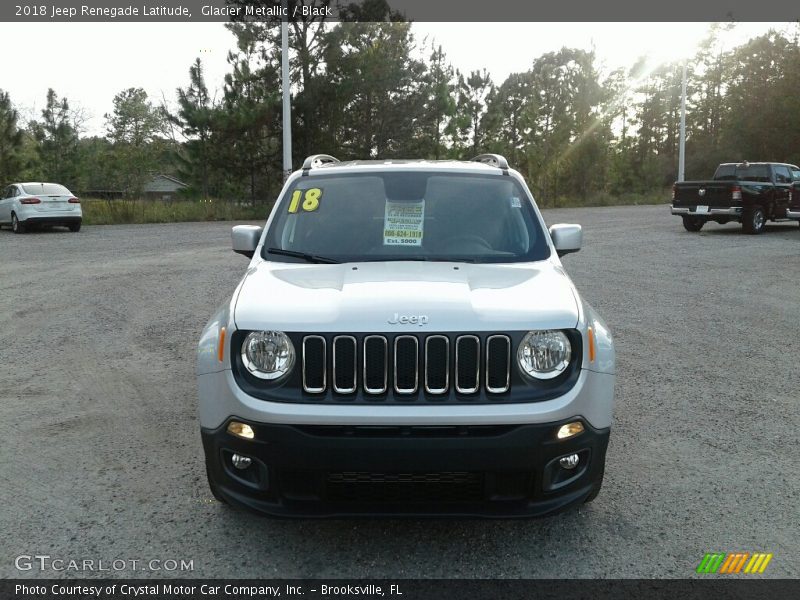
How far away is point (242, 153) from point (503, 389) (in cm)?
3399

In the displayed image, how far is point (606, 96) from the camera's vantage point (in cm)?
5169

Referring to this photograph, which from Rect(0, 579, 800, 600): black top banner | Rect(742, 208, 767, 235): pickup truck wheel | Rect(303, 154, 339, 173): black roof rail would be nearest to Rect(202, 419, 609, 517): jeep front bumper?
Rect(0, 579, 800, 600): black top banner

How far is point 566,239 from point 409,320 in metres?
1.77

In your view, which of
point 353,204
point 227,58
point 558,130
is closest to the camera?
point 353,204

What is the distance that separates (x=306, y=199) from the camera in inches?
188

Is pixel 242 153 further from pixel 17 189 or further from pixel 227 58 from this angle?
pixel 17 189

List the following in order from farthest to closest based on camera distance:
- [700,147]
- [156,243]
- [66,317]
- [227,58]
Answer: [700,147]
[227,58]
[156,243]
[66,317]

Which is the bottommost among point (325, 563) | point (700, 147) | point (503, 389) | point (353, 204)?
point (325, 563)

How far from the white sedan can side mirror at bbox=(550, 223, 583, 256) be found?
22.2 m

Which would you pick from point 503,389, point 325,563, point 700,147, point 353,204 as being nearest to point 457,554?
point 325,563

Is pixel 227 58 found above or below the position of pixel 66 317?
above

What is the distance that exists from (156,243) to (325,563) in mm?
17568

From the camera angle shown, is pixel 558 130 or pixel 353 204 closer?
pixel 353 204

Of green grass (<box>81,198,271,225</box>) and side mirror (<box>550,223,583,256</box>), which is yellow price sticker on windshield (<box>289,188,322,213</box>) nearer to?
side mirror (<box>550,223,583,256</box>)
